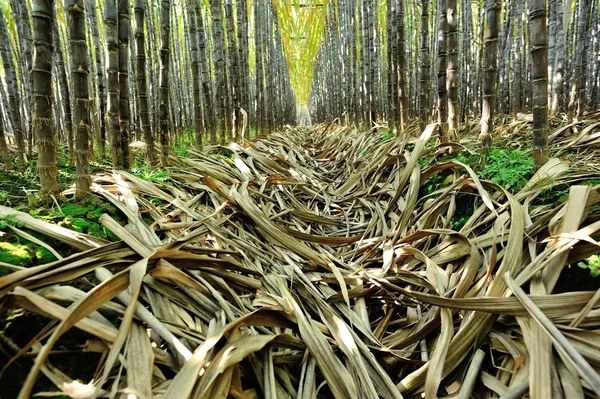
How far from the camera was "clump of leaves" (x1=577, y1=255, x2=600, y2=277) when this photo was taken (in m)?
1.09

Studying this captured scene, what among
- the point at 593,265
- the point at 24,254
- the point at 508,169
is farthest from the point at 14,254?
the point at 508,169

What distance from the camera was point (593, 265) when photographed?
3.60ft

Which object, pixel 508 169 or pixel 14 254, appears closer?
pixel 14 254

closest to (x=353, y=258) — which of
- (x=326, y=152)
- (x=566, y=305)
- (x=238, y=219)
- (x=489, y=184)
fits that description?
(x=238, y=219)

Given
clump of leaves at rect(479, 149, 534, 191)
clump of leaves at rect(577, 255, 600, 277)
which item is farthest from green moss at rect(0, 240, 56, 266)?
clump of leaves at rect(479, 149, 534, 191)

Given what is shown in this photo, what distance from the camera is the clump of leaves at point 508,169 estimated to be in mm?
1928

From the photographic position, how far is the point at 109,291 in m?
0.90

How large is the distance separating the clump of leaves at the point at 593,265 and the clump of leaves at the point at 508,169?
83cm

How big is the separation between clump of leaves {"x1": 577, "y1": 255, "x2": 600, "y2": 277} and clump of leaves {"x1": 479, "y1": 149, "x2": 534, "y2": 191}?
2.73 ft

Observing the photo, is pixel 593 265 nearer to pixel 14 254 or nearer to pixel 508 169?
pixel 508 169

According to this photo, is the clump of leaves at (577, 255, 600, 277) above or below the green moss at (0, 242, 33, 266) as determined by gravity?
below

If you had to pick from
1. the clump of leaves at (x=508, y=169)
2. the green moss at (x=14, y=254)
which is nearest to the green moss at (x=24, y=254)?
the green moss at (x=14, y=254)

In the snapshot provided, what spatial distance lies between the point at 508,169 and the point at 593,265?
3.67 ft

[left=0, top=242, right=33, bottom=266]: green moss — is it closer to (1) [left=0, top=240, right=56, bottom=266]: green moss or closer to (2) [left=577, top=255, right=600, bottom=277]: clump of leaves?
(1) [left=0, top=240, right=56, bottom=266]: green moss
